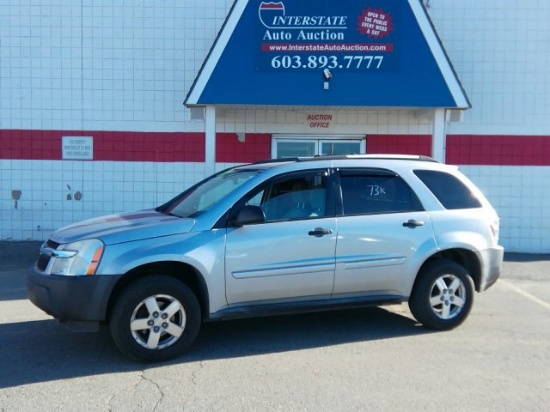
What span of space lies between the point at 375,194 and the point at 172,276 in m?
2.29

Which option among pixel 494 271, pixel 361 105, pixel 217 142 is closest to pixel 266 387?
pixel 494 271

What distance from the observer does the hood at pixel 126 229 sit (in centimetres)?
493

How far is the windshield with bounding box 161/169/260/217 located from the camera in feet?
18.1

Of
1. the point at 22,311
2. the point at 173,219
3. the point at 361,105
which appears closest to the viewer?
the point at 173,219

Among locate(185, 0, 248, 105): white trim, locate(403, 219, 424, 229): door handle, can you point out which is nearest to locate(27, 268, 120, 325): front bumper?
locate(403, 219, 424, 229): door handle

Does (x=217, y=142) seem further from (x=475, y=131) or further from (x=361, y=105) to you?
(x=475, y=131)

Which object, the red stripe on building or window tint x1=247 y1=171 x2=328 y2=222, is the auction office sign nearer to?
the red stripe on building

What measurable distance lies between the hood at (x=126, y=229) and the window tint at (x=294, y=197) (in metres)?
0.76

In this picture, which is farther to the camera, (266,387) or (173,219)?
(173,219)

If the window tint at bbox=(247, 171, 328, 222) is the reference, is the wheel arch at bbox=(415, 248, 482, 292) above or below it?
below

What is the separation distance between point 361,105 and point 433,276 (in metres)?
4.53

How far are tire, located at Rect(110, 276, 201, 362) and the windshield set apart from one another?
2.64 feet

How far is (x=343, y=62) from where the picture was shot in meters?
9.62

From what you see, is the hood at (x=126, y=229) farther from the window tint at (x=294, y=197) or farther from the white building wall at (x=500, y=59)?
the white building wall at (x=500, y=59)
